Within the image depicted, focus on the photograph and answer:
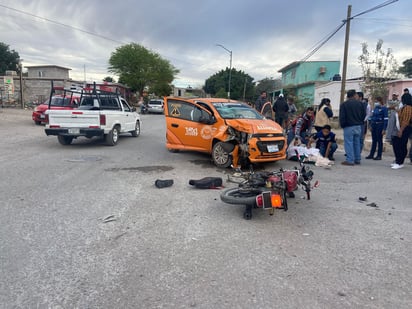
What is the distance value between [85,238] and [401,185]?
245 inches

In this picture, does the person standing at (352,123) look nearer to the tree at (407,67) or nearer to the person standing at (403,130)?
the person standing at (403,130)

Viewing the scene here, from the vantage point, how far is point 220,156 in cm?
789

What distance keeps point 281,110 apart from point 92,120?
6668 millimetres

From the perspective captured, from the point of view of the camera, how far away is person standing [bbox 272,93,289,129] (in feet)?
38.8

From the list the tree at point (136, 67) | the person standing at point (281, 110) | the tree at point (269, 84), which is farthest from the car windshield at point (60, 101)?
the tree at point (269, 84)

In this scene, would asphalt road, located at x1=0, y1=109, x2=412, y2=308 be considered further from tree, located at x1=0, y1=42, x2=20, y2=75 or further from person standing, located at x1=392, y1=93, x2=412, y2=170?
tree, located at x1=0, y1=42, x2=20, y2=75

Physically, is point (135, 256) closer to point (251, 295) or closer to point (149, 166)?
point (251, 295)

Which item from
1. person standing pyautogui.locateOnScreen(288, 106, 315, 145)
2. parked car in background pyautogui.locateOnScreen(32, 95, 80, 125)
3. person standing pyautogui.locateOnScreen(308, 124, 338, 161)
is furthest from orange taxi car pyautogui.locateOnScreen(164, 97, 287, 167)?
parked car in background pyautogui.locateOnScreen(32, 95, 80, 125)

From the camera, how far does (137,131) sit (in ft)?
46.2

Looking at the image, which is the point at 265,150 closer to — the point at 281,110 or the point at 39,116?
the point at 281,110

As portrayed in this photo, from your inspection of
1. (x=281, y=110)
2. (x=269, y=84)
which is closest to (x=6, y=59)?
(x=269, y=84)

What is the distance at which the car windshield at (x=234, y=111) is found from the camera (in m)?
8.44

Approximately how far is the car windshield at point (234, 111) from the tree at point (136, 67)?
41.1m

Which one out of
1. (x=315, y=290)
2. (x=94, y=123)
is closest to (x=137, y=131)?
(x=94, y=123)
